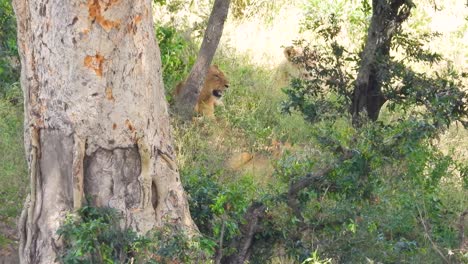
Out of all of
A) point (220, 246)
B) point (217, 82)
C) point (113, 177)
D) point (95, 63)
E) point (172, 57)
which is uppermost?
point (95, 63)

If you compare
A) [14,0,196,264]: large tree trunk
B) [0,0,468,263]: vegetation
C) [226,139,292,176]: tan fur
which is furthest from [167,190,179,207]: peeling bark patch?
[226,139,292,176]: tan fur

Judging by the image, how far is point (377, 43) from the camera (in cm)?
870

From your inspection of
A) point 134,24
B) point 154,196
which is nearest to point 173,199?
point 154,196

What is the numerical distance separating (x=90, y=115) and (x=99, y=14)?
24.2 inches

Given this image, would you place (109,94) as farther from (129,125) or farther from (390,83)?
(390,83)

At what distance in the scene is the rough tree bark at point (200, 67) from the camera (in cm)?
A: 1125

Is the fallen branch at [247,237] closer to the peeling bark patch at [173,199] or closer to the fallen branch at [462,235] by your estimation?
the peeling bark patch at [173,199]

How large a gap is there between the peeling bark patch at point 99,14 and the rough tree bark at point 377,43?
3631 mm

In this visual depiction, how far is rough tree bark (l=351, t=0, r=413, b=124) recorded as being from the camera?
860cm

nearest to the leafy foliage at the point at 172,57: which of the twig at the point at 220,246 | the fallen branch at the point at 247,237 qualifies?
the fallen branch at the point at 247,237

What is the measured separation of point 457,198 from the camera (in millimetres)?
8969

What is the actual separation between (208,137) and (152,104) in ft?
18.2

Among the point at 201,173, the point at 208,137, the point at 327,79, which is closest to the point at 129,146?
the point at 201,173

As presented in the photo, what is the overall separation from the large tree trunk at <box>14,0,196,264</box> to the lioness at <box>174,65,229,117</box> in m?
6.24
